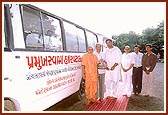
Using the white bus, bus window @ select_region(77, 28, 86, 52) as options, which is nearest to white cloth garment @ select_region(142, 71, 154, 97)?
bus window @ select_region(77, 28, 86, 52)

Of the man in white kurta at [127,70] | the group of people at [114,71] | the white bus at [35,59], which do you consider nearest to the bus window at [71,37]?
the white bus at [35,59]

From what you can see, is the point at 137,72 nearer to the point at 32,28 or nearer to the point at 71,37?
the point at 71,37

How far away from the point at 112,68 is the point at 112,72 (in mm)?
185

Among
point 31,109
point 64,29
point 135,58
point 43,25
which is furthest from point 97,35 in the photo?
point 31,109

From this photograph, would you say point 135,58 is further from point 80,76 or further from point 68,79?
point 68,79

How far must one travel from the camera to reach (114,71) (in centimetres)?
678

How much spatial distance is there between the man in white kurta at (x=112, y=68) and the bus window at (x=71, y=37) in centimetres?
80

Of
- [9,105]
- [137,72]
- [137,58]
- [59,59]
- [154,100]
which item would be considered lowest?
[154,100]

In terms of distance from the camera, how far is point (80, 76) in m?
7.09

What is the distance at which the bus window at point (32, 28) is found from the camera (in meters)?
4.75

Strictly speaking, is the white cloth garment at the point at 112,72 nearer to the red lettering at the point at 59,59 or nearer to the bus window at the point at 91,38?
the red lettering at the point at 59,59

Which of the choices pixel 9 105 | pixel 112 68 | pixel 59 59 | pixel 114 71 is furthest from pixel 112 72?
pixel 9 105

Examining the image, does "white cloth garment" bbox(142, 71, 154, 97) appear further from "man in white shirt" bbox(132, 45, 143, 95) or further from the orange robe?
the orange robe

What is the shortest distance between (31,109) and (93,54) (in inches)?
82.6
